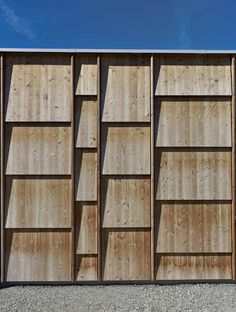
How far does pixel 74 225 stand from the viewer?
4109mm

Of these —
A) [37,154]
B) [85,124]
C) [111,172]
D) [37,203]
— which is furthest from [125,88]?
[37,203]

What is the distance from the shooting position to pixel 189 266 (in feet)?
13.7

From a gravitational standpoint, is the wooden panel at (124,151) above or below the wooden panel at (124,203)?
above

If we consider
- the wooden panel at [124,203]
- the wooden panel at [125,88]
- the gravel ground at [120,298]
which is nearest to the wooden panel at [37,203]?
the wooden panel at [124,203]

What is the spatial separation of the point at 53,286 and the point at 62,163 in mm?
1574

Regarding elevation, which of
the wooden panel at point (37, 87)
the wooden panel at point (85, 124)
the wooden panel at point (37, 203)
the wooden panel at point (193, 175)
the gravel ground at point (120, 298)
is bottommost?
the gravel ground at point (120, 298)

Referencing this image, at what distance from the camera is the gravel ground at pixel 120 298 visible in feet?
11.7

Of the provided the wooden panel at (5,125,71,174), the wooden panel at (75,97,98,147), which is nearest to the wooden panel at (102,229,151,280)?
the wooden panel at (5,125,71,174)

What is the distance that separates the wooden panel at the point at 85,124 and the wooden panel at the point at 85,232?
2.77 feet

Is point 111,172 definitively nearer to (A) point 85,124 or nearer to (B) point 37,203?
(A) point 85,124

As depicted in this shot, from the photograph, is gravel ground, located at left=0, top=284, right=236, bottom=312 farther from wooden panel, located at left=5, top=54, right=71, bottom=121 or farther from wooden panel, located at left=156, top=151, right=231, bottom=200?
wooden panel, located at left=5, top=54, right=71, bottom=121

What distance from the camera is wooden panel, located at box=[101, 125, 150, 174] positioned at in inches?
163

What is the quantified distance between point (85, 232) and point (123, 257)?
58 cm

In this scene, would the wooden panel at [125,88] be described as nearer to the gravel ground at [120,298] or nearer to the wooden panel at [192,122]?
the wooden panel at [192,122]
